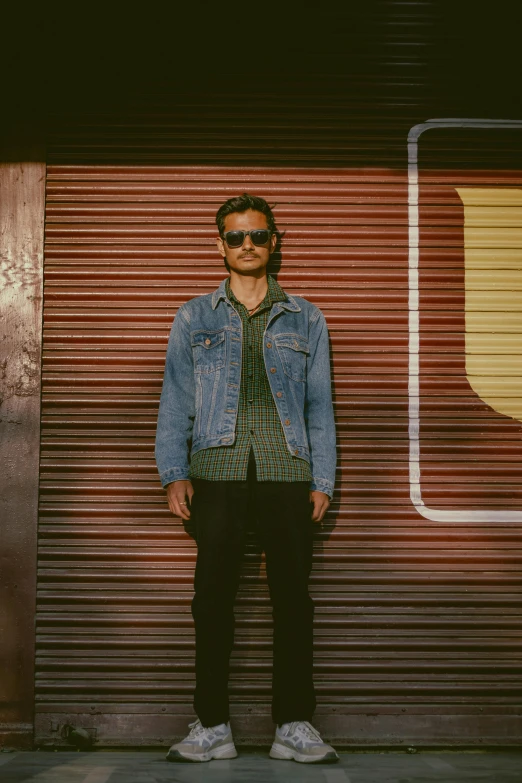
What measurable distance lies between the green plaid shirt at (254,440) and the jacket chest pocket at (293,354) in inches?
4.3

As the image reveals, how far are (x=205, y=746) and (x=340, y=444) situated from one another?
5.67 ft

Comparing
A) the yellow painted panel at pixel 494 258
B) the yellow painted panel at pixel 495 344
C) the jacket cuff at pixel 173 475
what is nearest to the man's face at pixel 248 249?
the jacket cuff at pixel 173 475

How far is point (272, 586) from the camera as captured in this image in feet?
11.9

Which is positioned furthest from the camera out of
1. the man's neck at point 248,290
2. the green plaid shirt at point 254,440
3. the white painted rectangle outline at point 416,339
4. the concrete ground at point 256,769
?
the white painted rectangle outline at point 416,339

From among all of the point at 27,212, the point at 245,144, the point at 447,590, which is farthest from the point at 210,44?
the point at 447,590

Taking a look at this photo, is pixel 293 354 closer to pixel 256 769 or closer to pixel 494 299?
pixel 494 299

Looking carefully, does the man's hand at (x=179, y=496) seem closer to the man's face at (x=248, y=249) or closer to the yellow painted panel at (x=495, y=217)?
the man's face at (x=248, y=249)

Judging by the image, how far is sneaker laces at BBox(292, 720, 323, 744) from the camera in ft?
11.5

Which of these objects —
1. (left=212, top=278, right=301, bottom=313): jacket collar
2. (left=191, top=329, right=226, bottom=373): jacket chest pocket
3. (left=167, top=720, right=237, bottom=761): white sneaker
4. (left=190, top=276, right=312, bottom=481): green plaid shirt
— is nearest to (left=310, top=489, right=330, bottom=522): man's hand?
(left=190, top=276, right=312, bottom=481): green plaid shirt

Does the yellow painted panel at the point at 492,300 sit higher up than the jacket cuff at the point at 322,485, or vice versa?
the yellow painted panel at the point at 492,300

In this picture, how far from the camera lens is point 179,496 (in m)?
3.71

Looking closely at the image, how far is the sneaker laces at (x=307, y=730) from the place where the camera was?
3.51 meters

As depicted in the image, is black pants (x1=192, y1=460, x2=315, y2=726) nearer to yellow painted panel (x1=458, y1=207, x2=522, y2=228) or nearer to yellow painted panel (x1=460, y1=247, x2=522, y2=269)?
yellow painted panel (x1=460, y1=247, x2=522, y2=269)

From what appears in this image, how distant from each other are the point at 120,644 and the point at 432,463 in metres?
2.03
